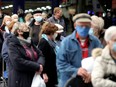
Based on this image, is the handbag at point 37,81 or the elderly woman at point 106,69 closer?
the elderly woman at point 106,69

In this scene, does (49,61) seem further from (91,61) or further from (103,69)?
(103,69)

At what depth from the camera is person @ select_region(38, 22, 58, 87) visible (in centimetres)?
730

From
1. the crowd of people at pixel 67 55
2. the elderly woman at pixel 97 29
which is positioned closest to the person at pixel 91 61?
the crowd of people at pixel 67 55

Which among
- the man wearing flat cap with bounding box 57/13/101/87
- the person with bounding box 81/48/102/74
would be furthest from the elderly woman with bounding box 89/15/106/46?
the person with bounding box 81/48/102/74

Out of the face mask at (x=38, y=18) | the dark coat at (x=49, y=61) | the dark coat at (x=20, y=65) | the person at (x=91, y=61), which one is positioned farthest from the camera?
the face mask at (x=38, y=18)

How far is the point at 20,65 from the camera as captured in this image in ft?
22.0

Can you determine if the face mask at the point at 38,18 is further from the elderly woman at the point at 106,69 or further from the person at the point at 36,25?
the elderly woman at the point at 106,69

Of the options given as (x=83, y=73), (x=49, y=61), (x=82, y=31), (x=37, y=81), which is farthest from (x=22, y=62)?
(x=83, y=73)

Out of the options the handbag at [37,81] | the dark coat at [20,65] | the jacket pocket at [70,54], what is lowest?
the handbag at [37,81]

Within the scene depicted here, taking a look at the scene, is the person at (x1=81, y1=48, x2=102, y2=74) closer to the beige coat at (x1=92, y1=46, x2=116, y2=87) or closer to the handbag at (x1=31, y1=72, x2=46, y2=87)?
the beige coat at (x1=92, y1=46, x2=116, y2=87)

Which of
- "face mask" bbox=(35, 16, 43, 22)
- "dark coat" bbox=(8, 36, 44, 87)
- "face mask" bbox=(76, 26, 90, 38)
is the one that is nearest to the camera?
"face mask" bbox=(76, 26, 90, 38)

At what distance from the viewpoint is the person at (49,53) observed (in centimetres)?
730

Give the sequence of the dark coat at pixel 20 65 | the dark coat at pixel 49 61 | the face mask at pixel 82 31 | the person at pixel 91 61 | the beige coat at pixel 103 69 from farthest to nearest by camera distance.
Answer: the dark coat at pixel 49 61, the dark coat at pixel 20 65, the face mask at pixel 82 31, the person at pixel 91 61, the beige coat at pixel 103 69

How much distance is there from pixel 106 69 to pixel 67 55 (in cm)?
101
